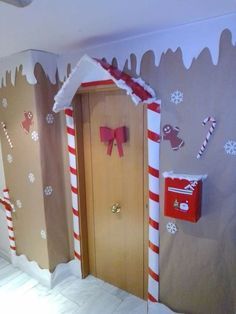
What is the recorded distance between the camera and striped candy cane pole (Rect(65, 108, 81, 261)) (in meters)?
2.45

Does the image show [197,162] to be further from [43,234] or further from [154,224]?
[43,234]

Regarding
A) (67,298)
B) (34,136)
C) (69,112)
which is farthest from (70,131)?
(67,298)

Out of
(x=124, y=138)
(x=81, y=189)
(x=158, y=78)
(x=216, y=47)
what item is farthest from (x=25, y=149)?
(x=216, y=47)

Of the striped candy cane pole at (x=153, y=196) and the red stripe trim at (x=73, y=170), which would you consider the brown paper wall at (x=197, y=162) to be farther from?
the red stripe trim at (x=73, y=170)

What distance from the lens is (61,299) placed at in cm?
251

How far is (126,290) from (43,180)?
139 centimetres

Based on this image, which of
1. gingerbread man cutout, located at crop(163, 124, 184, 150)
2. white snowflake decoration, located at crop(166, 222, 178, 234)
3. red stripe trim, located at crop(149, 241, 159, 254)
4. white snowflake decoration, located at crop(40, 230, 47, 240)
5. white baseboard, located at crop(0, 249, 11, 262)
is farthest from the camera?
white baseboard, located at crop(0, 249, 11, 262)

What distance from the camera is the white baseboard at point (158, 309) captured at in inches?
84.1

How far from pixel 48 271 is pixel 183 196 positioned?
1.74 m

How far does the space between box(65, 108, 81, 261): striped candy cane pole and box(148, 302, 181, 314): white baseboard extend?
0.91m

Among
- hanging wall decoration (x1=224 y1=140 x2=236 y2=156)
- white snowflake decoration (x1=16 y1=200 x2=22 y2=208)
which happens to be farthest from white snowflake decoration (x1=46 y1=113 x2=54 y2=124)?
hanging wall decoration (x1=224 y1=140 x2=236 y2=156)

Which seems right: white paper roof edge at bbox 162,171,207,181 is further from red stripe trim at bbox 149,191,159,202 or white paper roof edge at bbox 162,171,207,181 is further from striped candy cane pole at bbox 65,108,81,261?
striped candy cane pole at bbox 65,108,81,261

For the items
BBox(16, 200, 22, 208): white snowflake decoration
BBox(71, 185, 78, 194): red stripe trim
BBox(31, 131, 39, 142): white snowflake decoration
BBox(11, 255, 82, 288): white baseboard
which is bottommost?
BBox(11, 255, 82, 288): white baseboard

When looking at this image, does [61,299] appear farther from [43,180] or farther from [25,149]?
[25,149]
